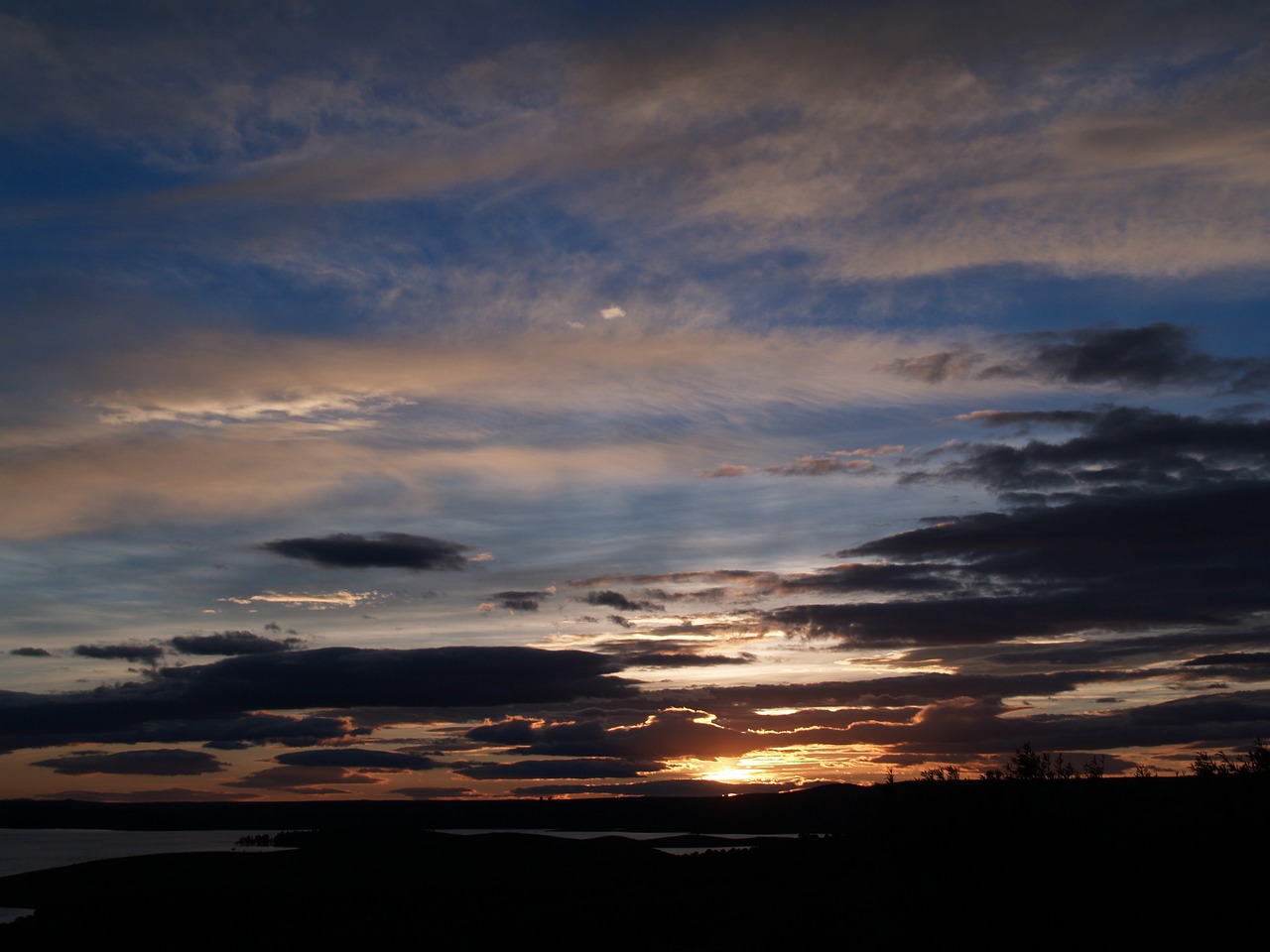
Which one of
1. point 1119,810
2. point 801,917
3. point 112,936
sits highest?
point 1119,810

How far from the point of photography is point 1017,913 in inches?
1169

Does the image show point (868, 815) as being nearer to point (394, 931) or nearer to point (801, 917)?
point (801, 917)

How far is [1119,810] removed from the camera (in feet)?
133

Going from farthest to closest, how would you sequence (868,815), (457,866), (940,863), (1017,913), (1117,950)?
(457,866) → (868,815) → (940,863) → (1017,913) → (1117,950)

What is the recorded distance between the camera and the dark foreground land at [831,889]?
29766 mm

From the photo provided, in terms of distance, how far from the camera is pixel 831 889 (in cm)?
4372

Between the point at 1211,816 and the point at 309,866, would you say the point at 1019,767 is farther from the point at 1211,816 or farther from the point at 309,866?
the point at 309,866

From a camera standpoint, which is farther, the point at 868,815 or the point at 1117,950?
the point at 868,815

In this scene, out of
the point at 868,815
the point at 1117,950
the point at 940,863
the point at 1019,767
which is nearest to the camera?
the point at 1117,950

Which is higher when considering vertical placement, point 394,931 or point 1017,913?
point 1017,913

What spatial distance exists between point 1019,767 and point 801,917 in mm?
28138

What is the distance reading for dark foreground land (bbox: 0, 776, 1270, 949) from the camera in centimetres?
2977

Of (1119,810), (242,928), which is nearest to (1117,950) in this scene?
(1119,810)

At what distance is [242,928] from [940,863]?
42097mm
